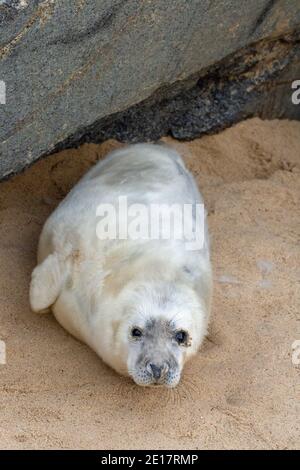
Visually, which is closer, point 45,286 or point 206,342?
point 45,286

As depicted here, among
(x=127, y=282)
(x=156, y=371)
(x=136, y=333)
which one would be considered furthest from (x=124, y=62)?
(x=156, y=371)

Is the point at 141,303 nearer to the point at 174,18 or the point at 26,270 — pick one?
the point at 26,270

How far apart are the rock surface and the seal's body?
403 millimetres

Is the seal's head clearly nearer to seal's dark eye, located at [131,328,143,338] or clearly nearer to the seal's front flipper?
seal's dark eye, located at [131,328,143,338]

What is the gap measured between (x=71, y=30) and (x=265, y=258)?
72.9 inches

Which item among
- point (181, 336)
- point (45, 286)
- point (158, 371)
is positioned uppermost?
point (45, 286)

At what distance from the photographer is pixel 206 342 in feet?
15.8

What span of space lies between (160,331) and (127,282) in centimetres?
37

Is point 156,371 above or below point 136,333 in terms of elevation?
below

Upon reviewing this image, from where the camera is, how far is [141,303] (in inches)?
170

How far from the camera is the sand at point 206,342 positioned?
4.14 metres

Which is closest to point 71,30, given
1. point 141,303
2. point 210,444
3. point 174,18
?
point 174,18

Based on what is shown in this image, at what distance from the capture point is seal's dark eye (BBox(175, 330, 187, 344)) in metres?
4.25

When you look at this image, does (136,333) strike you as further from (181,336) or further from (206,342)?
(206,342)
